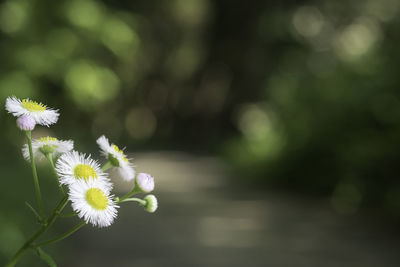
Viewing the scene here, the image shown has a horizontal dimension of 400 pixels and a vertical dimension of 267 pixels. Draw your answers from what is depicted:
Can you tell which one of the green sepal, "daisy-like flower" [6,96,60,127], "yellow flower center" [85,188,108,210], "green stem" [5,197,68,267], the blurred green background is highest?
the blurred green background

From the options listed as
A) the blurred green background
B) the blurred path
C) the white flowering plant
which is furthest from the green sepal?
the blurred path

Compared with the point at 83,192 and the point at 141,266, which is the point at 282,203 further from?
the point at 83,192

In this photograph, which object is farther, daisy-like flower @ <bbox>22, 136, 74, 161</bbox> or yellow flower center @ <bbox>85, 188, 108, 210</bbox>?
daisy-like flower @ <bbox>22, 136, 74, 161</bbox>

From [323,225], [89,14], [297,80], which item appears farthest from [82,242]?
[89,14]

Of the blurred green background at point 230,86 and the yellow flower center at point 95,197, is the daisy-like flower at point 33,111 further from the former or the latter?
the blurred green background at point 230,86

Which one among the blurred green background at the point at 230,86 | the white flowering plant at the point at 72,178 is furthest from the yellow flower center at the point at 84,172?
the blurred green background at the point at 230,86

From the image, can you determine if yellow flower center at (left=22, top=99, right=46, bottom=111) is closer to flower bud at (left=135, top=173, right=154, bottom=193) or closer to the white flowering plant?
the white flowering plant
